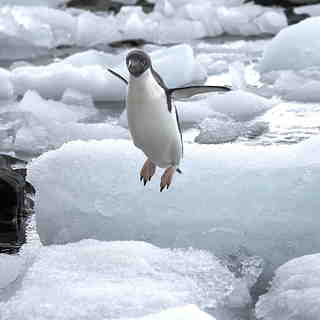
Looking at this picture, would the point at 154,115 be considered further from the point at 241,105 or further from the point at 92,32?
the point at 92,32

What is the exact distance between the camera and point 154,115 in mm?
2168

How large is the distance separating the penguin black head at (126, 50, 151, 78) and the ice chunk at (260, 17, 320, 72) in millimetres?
6045

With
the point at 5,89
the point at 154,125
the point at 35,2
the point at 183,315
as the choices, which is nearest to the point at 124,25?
the point at 35,2

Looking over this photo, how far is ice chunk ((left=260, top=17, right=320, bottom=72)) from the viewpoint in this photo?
779 cm

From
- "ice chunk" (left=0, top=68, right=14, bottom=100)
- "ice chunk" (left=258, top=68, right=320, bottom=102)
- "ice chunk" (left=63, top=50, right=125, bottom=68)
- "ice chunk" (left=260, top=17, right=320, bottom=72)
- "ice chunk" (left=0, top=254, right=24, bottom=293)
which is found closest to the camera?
"ice chunk" (left=0, top=254, right=24, bottom=293)

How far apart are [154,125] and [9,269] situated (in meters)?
1.34

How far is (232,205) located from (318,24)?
15.2 ft

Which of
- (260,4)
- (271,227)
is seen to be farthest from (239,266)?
(260,4)

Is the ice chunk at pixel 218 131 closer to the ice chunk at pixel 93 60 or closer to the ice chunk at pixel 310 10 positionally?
the ice chunk at pixel 93 60

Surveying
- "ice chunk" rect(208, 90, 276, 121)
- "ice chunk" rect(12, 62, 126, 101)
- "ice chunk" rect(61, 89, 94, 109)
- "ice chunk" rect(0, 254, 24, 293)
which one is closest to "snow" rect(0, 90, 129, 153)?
"ice chunk" rect(61, 89, 94, 109)

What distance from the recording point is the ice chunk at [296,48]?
7793 mm

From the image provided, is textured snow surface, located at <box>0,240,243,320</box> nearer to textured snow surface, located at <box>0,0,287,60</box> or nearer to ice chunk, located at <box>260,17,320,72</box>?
ice chunk, located at <box>260,17,320,72</box>

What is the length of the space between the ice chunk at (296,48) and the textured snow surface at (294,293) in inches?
194

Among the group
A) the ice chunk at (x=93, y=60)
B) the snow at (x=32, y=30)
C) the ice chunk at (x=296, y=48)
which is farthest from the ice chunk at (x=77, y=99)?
the snow at (x=32, y=30)
